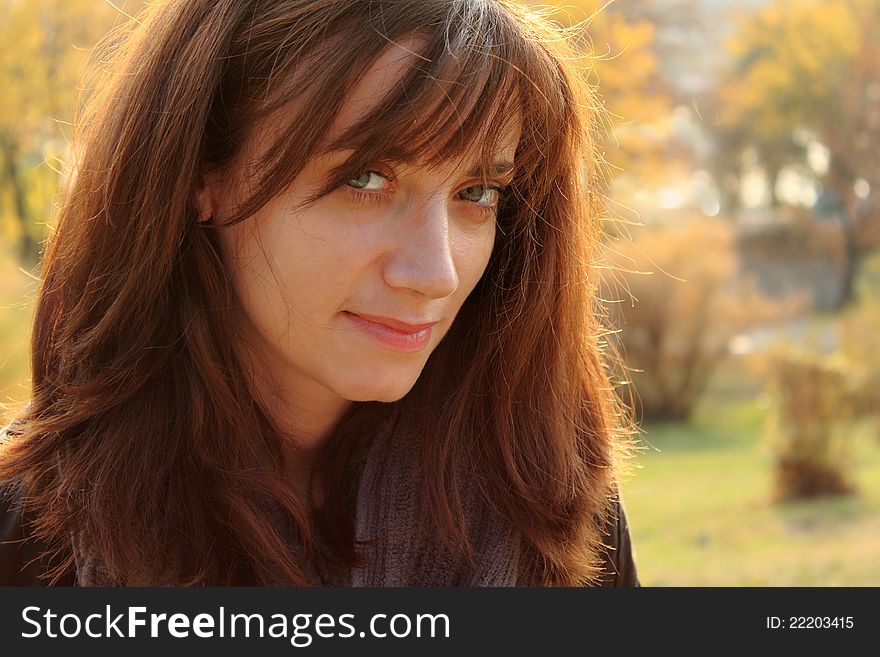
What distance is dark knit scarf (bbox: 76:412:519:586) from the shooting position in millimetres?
1838

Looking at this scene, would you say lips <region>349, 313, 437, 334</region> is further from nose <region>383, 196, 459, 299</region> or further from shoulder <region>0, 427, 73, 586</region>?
shoulder <region>0, 427, 73, 586</region>

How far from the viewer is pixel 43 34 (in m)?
7.36

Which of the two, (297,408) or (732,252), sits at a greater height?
(732,252)

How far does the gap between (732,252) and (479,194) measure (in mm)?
7706

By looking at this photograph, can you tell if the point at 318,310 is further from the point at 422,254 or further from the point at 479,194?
the point at 479,194

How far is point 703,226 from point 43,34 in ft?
18.8

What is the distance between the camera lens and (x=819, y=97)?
927cm

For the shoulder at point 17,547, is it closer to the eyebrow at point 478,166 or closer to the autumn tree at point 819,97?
the eyebrow at point 478,166

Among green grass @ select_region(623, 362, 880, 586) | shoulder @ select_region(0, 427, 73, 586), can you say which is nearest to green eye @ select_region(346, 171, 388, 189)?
shoulder @ select_region(0, 427, 73, 586)

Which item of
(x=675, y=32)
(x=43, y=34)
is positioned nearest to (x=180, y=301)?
(x=43, y=34)

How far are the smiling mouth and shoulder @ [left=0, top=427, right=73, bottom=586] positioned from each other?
27.0 inches

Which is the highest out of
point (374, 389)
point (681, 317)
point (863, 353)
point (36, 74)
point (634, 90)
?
point (634, 90)

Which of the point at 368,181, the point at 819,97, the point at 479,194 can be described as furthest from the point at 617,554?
the point at 819,97

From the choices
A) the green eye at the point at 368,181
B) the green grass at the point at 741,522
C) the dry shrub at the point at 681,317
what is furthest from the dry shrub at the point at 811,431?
the green eye at the point at 368,181
